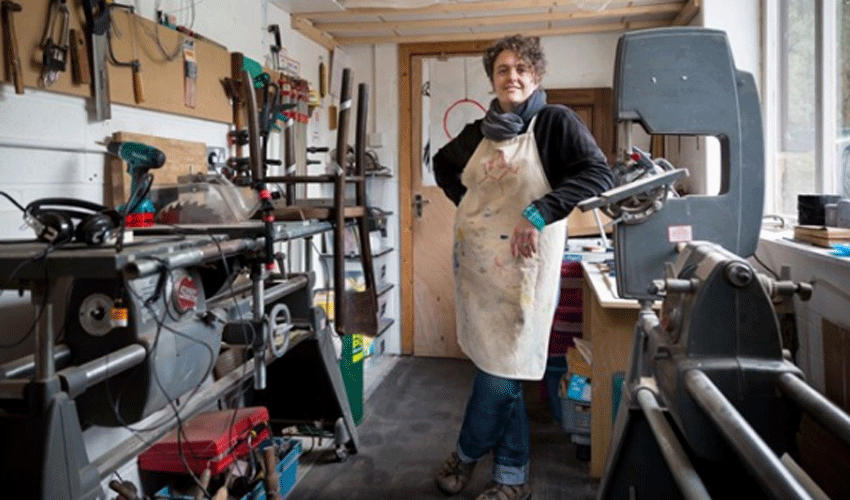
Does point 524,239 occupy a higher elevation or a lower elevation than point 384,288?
higher

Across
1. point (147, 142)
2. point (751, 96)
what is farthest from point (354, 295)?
point (751, 96)

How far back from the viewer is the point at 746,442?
811 mm

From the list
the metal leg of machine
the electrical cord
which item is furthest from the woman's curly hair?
the electrical cord

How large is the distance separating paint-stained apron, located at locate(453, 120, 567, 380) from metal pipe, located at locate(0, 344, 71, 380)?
1.29 meters

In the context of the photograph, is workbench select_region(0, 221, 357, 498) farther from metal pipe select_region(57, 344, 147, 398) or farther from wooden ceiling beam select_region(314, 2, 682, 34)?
wooden ceiling beam select_region(314, 2, 682, 34)

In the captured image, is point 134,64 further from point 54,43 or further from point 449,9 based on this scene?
point 449,9

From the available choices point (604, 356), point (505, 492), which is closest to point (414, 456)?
point (505, 492)

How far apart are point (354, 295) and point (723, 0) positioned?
232cm

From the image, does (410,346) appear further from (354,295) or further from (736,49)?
(736,49)

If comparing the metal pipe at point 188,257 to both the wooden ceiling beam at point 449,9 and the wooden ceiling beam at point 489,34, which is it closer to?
the wooden ceiling beam at point 449,9

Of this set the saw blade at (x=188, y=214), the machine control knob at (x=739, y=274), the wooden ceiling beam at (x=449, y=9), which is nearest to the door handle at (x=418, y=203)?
the wooden ceiling beam at (x=449, y=9)

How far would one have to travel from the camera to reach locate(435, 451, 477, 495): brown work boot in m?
2.47

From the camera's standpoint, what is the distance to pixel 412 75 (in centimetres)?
445

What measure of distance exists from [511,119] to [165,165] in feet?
4.04
